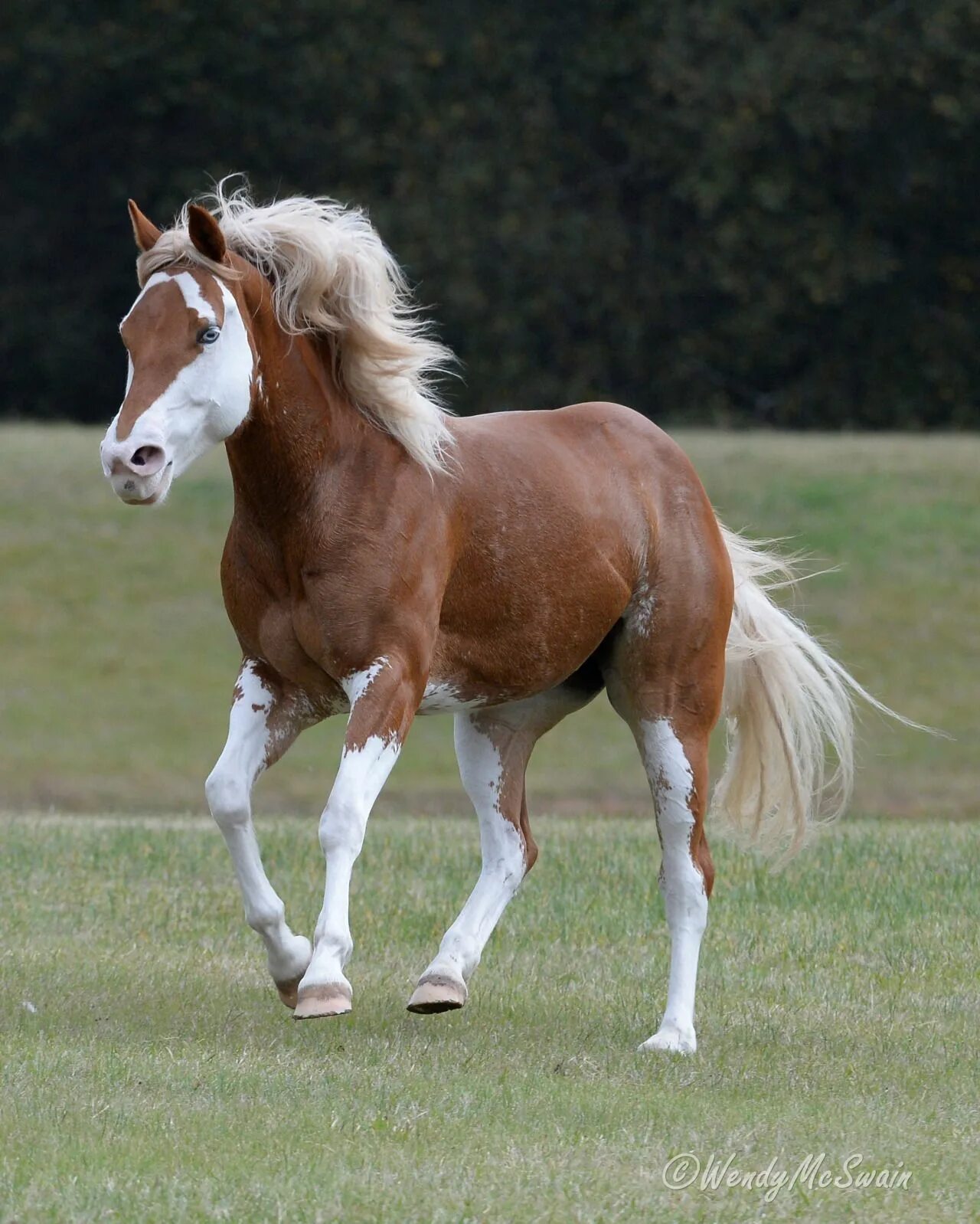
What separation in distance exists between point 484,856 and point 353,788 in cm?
120

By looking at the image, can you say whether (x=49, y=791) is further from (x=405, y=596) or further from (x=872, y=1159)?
(x=872, y=1159)

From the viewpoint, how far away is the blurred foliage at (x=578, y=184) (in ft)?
122

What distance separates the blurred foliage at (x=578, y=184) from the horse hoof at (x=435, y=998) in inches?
1242

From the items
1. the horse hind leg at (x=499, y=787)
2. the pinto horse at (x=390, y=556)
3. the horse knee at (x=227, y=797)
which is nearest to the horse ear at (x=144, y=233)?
the pinto horse at (x=390, y=556)

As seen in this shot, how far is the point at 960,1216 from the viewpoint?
4.20 metres

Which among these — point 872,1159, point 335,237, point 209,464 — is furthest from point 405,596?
point 209,464

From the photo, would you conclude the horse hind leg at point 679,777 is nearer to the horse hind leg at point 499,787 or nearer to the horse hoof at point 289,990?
the horse hind leg at point 499,787

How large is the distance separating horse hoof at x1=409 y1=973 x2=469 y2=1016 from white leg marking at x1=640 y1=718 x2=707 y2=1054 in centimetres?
81

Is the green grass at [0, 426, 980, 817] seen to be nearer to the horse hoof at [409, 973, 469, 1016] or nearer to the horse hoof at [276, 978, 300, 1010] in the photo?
the horse hoof at [276, 978, 300, 1010]

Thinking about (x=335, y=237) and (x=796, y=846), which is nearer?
(x=335, y=237)

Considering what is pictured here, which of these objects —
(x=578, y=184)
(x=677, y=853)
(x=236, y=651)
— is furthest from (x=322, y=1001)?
→ (x=578, y=184)

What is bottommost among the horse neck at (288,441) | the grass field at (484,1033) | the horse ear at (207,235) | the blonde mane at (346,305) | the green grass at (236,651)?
the green grass at (236,651)

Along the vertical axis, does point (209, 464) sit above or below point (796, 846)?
below

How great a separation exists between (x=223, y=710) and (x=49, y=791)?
2.94 meters
